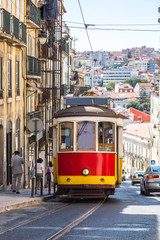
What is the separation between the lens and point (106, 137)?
19531 mm

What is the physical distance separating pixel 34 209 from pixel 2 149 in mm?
9637

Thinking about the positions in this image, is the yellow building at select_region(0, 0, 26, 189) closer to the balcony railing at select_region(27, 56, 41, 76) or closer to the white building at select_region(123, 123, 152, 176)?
the balcony railing at select_region(27, 56, 41, 76)

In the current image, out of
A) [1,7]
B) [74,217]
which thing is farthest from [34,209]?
[1,7]

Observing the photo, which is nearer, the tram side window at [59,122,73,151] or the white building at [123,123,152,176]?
the tram side window at [59,122,73,151]

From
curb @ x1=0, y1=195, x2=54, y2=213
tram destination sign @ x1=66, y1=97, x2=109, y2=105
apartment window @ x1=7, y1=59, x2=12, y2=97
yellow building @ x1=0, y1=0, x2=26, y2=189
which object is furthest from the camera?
apartment window @ x1=7, y1=59, x2=12, y2=97

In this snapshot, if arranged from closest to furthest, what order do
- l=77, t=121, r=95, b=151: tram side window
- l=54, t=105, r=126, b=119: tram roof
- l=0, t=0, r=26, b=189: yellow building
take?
1. l=77, t=121, r=95, b=151: tram side window
2. l=54, t=105, r=126, b=119: tram roof
3. l=0, t=0, r=26, b=189: yellow building

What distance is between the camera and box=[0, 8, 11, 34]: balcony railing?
2405 cm

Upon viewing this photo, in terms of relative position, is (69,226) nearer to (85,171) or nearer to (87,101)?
(85,171)

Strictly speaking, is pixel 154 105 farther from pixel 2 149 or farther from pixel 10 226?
pixel 10 226

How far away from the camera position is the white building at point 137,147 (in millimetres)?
119250

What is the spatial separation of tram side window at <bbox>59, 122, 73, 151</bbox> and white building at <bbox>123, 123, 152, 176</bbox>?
95.8 m

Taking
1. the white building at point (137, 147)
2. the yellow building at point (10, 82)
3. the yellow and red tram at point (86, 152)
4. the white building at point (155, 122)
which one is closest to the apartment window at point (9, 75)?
the yellow building at point (10, 82)

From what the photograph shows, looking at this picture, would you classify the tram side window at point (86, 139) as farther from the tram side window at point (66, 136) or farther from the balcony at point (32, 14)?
the balcony at point (32, 14)

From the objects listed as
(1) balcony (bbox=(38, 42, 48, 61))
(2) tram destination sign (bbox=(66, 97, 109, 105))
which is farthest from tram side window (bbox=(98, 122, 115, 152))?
(1) balcony (bbox=(38, 42, 48, 61))
